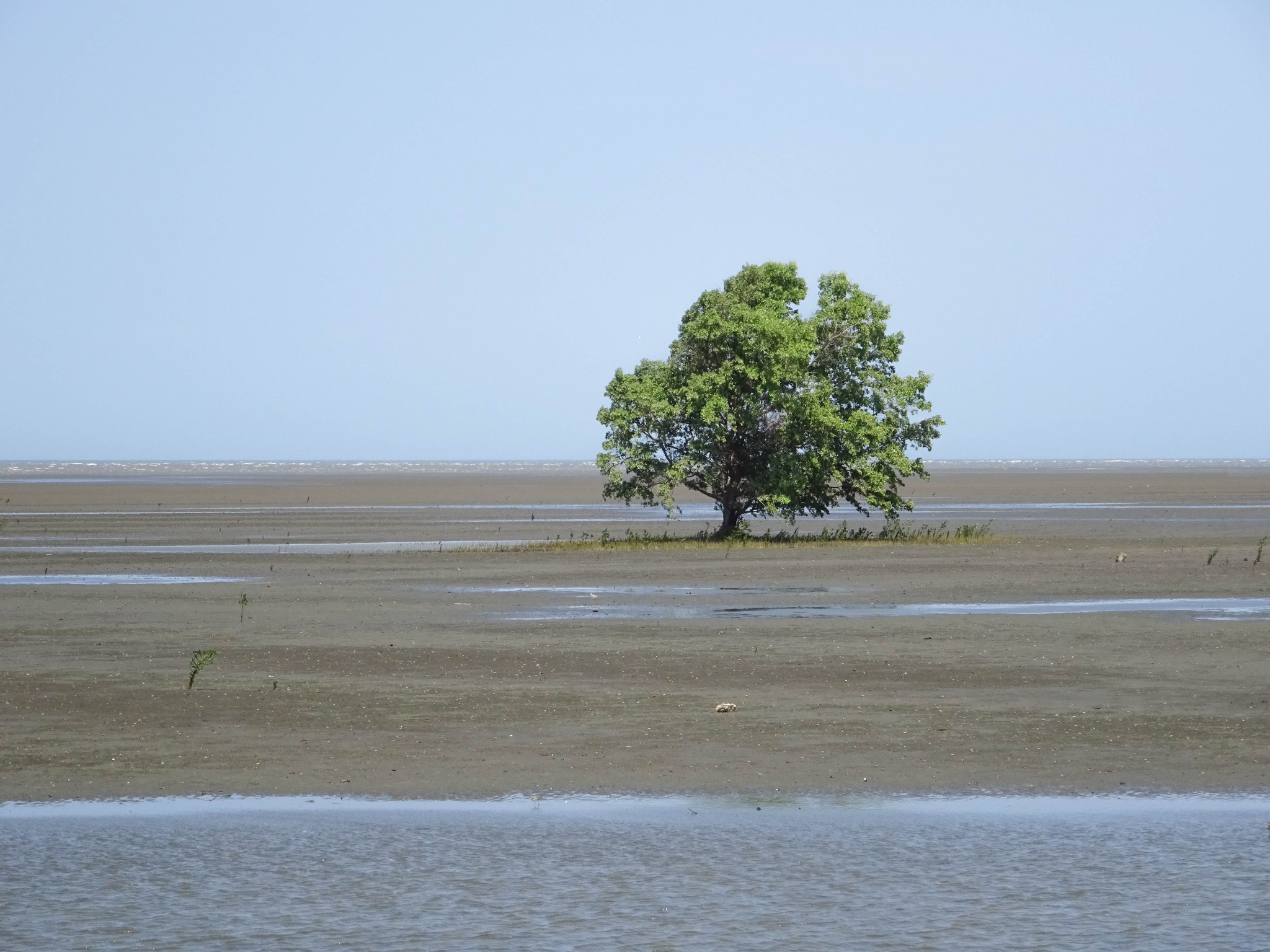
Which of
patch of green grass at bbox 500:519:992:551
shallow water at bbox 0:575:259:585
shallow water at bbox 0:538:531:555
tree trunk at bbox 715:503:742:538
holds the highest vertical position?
tree trunk at bbox 715:503:742:538

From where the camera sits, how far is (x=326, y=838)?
1130cm

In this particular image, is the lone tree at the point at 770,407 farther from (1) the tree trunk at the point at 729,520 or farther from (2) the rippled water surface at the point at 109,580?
(2) the rippled water surface at the point at 109,580

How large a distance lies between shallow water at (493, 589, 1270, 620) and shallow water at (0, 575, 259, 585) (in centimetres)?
1096

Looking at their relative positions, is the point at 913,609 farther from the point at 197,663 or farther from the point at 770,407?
the point at 770,407

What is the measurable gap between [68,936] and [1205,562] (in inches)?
1357

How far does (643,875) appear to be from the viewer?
10180mm

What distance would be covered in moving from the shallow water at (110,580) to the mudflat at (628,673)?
0.38 m

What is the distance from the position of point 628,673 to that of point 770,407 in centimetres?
2965

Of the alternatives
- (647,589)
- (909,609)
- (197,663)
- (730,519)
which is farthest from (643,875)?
(730,519)

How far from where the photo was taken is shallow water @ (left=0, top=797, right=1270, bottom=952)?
350 inches

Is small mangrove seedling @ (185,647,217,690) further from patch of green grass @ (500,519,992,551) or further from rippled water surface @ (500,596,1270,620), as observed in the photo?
patch of green grass @ (500,519,992,551)

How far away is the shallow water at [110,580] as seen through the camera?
35469 millimetres

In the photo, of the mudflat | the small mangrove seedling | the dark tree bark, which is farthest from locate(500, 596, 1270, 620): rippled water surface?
the dark tree bark

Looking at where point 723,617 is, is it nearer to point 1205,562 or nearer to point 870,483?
point 1205,562
